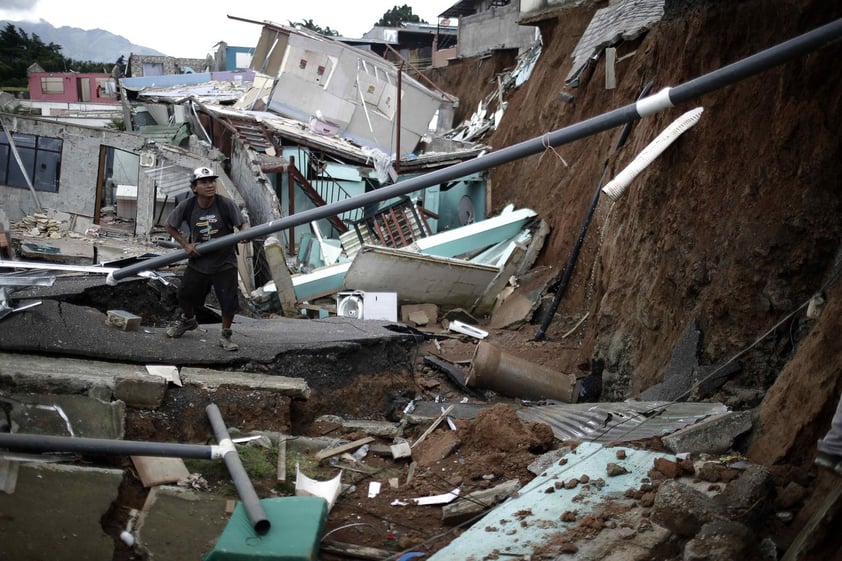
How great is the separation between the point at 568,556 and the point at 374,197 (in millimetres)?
3618

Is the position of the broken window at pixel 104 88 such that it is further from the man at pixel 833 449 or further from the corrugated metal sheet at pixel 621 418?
the man at pixel 833 449

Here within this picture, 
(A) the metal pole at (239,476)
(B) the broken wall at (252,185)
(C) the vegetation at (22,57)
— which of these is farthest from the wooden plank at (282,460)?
(C) the vegetation at (22,57)

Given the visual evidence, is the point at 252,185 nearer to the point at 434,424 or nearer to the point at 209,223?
the point at 209,223

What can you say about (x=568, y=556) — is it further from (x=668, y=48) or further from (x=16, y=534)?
(x=668, y=48)

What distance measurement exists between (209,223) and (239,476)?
2.75m

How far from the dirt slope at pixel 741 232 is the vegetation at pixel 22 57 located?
43637 millimetres

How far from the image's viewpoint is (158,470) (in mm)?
5438

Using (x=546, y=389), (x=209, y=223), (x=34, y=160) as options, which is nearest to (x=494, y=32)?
(x=34, y=160)

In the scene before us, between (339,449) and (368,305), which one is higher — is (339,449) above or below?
above

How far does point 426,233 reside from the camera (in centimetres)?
1755

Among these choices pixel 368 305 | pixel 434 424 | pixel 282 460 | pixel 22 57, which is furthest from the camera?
pixel 22 57

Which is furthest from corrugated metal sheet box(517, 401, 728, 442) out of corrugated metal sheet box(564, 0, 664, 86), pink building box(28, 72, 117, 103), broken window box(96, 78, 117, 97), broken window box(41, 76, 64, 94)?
broken window box(41, 76, 64, 94)

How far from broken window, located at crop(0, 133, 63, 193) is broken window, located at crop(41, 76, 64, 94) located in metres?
23.5

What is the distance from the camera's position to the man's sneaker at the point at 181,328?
714 centimetres
